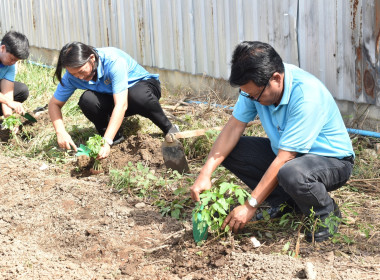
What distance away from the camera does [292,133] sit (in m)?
3.21

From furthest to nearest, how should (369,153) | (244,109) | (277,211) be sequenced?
(369,153) → (277,211) → (244,109)

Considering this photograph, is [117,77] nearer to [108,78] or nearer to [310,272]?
[108,78]

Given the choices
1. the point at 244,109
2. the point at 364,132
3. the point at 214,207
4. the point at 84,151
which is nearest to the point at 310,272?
the point at 214,207

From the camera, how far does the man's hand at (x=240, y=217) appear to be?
10.9 ft

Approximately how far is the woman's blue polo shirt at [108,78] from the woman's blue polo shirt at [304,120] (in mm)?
1873

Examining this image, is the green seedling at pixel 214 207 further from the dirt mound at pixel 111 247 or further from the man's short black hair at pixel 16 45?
the man's short black hair at pixel 16 45

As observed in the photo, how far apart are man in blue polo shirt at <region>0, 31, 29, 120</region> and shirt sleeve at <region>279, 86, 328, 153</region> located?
371 cm

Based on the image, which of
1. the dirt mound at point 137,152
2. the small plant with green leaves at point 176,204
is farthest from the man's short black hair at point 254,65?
the dirt mound at point 137,152

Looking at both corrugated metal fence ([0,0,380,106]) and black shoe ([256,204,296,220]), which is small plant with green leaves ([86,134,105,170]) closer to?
black shoe ([256,204,296,220])

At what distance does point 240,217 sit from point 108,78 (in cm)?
242

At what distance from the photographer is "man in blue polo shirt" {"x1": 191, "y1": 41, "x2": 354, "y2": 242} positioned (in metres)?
3.16

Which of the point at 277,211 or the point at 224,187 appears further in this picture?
the point at 277,211

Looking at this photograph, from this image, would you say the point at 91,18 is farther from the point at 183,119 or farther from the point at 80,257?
the point at 80,257

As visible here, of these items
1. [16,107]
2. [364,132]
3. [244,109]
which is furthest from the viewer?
[16,107]
